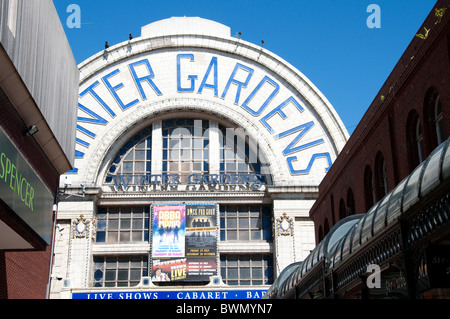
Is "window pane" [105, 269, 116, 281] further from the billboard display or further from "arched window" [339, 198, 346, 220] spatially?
"arched window" [339, 198, 346, 220]

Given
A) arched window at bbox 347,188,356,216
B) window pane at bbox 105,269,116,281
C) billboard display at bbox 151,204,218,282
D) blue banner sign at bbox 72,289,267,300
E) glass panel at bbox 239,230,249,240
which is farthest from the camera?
glass panel at bbox 239,230,249,240

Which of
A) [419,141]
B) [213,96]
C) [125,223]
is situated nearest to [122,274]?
[125,223]

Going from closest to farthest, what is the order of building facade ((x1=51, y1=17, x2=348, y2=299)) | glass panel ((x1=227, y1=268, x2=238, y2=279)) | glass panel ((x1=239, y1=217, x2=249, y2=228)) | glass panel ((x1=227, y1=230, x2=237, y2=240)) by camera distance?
1. building facade ((x1=51, y1=17, x2=348, y2=299))
2. glass panel ((x1=227, y1=268, x2=238, y2=279))
3. glass panel ((x1=227, y1=230, x2=237, y2=240))
4. glass panel ((x1=239, y1=217, x2=249, y2=228))

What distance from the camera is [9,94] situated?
60.5ft

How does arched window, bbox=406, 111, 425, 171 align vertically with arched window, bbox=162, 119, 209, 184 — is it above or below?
below

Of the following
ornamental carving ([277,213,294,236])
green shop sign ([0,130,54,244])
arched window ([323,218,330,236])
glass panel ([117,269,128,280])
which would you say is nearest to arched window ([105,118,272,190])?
ornamental carving ([277,213,294,236])

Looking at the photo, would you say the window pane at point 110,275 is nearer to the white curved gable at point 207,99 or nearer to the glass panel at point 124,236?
the glass panel at point 124,236

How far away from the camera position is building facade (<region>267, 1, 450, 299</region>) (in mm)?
9750

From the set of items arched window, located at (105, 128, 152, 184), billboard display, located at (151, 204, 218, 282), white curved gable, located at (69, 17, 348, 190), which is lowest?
billboard display, located at (151, 204, 218, 282)

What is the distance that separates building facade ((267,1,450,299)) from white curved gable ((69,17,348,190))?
18411 millimetres

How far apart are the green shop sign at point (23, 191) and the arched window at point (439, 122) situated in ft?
38.4

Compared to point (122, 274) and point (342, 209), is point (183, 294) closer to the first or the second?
point (122, 274)

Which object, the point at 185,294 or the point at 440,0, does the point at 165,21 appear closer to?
the point at 185,294

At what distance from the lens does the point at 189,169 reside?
50.7 metres
